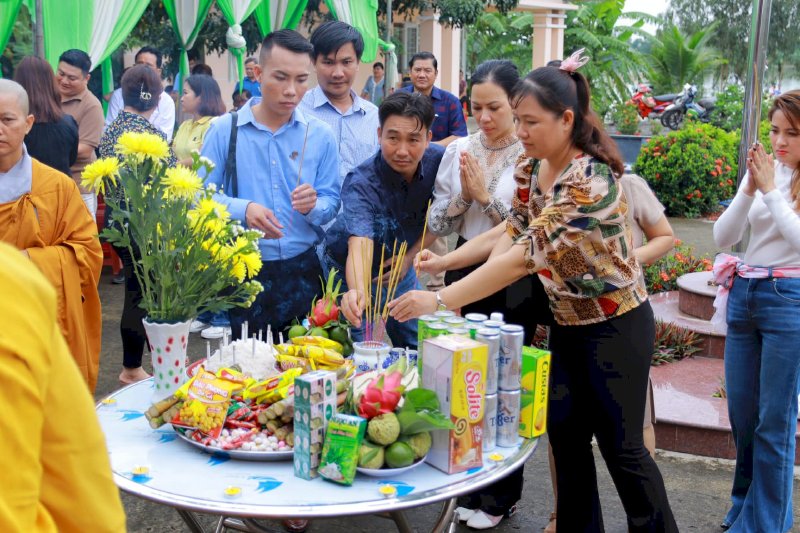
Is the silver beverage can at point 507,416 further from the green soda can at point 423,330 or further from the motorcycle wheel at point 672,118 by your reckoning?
the motorcycle wheel at point 672,118

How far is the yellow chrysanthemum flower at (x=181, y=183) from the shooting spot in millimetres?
2305

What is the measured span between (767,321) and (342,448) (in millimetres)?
1711

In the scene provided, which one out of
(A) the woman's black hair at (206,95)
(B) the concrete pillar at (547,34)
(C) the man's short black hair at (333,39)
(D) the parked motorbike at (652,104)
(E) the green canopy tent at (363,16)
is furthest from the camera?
(B) the concrete pillar at (547,34)

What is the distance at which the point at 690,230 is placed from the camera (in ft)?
31.9

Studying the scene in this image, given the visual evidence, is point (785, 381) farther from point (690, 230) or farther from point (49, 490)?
point (690, 230)

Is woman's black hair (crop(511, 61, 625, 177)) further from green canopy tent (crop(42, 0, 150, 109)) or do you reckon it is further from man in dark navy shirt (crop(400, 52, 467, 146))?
green canopy tent (crop(42, 0, 150, 109))

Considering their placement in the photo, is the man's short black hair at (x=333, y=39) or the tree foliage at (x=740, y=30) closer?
the man's short black hair at (x=333, y=39)

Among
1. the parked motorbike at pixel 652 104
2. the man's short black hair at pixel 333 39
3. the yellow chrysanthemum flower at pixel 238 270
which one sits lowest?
the yellow chrysanthemum flower at pixel 238 270

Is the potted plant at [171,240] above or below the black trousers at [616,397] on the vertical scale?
above

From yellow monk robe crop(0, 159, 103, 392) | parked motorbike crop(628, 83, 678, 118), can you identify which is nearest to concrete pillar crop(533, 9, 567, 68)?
parked motorbike crop(628, 83, 678, 118)

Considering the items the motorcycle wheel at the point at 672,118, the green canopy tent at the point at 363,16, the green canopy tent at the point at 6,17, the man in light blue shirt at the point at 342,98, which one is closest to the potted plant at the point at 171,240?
the man in light blue shirt at the point at 342,98

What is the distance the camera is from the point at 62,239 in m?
3.30

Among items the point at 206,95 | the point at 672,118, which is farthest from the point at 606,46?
the point at 206,95

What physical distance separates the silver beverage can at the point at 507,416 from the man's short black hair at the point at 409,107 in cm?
121
